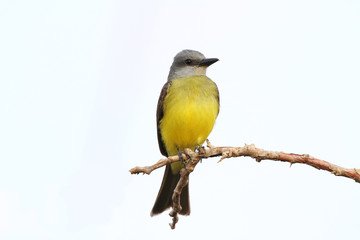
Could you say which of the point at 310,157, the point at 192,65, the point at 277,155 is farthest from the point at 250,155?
the point at 192,65

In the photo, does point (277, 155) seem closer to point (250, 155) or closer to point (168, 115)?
point (250, 155)

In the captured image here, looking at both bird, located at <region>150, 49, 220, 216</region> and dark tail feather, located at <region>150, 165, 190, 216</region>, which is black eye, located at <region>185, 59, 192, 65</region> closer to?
bird, located at <region>150, 49, 220, 216</region>

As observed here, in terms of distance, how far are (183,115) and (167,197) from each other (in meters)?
1.24

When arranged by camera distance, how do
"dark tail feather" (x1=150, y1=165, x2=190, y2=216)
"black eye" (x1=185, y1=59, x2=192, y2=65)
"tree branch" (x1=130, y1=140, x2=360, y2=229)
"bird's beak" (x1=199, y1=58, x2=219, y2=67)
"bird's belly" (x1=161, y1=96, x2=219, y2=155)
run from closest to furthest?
"tree branch" (x1=130, y1=140, x2=360, y2=229), "bird's belly" (x1=161, y1=96, x2=219, y2=155), "dark tail feather" (x1=150, y1=165, x2=190, y2=216), "bird's beak" (x1=199, y1=58, x2=219, y2=67), "black eye" (x1=185, y1=59, x2=192, y2=65)

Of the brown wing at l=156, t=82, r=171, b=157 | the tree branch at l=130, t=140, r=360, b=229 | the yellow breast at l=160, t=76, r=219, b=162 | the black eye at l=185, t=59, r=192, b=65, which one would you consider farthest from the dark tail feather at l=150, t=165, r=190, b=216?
the tree branch at l=130, t=140, r=360, b=229

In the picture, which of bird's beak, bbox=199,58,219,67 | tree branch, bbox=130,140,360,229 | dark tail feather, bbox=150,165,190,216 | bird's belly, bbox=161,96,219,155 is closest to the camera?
tree branch, bbox=130,140,360,229

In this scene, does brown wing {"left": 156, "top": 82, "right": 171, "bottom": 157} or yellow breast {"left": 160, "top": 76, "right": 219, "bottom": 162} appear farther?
brown wing {"left": 156, "top": 82, "right": 171, "bottom": 157}

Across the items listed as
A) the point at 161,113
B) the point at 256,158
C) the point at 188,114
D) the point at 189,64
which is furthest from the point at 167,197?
the point at 256,158

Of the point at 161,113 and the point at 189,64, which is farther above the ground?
the point at 189,64

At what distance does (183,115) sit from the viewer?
6.50 m

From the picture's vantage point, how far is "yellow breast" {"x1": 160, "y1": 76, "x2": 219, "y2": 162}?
6.47 m

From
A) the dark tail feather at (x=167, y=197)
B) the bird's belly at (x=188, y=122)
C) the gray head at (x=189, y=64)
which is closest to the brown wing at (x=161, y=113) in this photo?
the bird's belly at (x=188, y=122)

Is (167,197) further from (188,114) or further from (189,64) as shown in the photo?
(189,64)

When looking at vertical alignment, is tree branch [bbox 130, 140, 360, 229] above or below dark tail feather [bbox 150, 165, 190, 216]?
above
